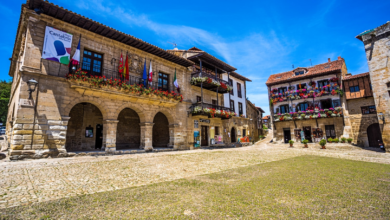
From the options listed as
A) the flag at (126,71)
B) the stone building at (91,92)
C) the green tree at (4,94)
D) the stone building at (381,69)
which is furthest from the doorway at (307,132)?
the green tree at (4,94)

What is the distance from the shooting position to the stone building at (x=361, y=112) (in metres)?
18.9

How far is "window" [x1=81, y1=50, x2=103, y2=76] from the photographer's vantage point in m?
11.6

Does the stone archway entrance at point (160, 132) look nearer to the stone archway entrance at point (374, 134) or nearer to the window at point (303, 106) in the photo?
the window at point (303, 106)

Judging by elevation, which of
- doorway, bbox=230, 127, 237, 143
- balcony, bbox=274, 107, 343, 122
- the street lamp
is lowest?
doorway, bbox=230, 127, 237, 143

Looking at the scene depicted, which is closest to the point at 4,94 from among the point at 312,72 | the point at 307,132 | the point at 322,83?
the point at 307,132

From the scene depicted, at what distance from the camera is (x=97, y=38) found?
12164 millimetres

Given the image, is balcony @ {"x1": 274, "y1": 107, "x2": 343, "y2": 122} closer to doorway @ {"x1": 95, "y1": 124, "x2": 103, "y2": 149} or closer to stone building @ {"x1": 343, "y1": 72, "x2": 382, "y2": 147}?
stone building @ {"x1": 343, "y1": 72, "x2": 382, "y2": 147}

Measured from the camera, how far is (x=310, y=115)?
22.5m

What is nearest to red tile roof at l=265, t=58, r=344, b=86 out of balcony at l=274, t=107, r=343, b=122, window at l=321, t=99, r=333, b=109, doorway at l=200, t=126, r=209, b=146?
window at l=321, t=99, r=333, b=109

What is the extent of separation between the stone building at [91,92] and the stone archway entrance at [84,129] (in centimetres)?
6

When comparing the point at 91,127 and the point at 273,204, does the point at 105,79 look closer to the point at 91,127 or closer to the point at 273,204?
the point at 91,127

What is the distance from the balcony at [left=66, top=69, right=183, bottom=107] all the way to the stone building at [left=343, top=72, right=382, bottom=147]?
19728 millimetres

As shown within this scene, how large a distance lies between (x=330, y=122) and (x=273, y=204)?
78.2 feet

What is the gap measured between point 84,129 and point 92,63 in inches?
192
